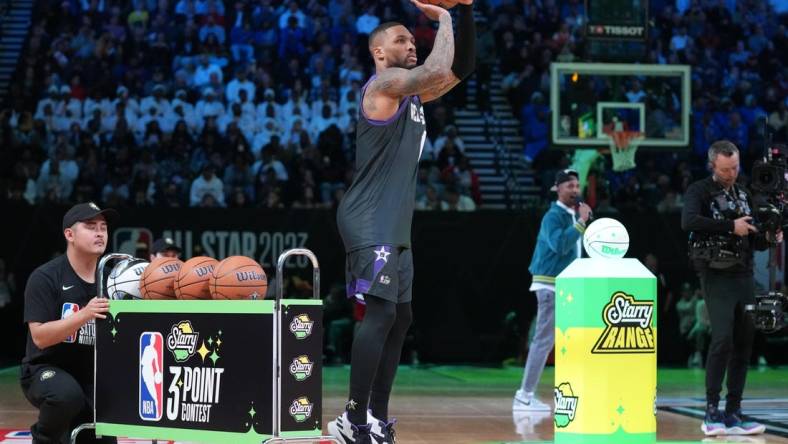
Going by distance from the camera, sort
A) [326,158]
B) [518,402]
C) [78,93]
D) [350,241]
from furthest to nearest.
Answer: [78,93] < [326,158] < [518,402] < [350,241]

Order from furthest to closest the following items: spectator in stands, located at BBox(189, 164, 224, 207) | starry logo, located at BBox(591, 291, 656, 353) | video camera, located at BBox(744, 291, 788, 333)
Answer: spectator in stands, located at BBox(189, 164, 224, 207), video camera, located at BBox(744, 291, 788, 333), starry logo, located at BBox(591, 291, 656, 353)

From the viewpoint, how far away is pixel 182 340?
682cm

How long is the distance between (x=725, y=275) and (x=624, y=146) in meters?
8.17

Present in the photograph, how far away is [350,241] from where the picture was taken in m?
6.76

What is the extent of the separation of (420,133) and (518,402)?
16.9ft

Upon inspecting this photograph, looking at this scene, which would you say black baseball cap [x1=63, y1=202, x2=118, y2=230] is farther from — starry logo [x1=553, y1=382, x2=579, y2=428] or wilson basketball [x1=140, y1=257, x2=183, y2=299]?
starry logo [x1=553, y1=382, x2=579, y2=428]

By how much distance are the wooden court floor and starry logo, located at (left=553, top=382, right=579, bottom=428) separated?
3.20 metres

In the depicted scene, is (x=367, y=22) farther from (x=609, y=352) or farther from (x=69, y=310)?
(x=609, y=352)

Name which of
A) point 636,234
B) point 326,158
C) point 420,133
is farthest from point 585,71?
point 420,133

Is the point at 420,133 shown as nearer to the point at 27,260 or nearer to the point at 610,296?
the point at 610,296

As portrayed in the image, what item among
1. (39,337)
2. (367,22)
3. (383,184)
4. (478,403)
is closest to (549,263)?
(478,403)

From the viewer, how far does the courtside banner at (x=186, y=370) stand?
651 centimetres

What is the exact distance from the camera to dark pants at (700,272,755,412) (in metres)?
9.55

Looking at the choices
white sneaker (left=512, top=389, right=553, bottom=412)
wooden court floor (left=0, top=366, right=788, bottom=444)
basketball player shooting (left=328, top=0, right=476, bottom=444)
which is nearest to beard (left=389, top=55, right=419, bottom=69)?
basketball player shooting (left=328, top=0, right=476, bottom=444)
